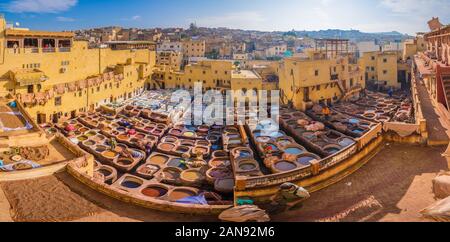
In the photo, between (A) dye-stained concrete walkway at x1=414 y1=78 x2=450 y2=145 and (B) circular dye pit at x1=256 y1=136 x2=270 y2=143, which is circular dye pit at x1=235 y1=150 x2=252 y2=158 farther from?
(A) dye-stained concrete walkway at x1=414 y1=78 x2=450 y2=145

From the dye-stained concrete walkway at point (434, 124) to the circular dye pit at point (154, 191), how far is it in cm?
1417

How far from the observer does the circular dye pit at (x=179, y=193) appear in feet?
60.6

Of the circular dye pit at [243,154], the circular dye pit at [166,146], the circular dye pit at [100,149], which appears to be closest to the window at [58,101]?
the circular dye pit at [100,149]

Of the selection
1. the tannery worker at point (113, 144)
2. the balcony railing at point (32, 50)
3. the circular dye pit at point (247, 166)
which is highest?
the balcony railing at point (32, 50)

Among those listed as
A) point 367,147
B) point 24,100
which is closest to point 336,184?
point 367,147

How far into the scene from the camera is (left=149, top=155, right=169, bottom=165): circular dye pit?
23.9 meters

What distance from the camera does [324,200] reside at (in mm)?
12570

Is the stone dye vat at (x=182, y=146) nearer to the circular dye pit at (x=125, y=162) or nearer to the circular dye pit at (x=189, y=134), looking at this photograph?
the circular dye pit at (x=189, y=134)

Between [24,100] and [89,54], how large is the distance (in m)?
12.0

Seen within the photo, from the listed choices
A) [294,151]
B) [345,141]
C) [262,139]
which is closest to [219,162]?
[262,139]

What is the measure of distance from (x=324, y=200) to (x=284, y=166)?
9.15 m

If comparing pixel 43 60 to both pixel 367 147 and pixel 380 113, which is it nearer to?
pixel 367 147

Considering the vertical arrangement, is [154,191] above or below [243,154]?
below

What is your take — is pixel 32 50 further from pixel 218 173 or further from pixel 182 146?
pixel 218 173
